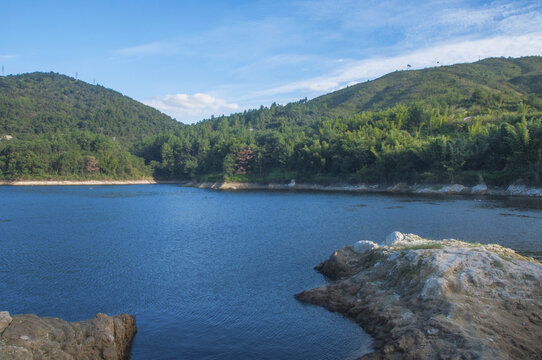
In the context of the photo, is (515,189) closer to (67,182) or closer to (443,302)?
(443,302)

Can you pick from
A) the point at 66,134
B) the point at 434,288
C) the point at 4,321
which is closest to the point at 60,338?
the point at 4,321

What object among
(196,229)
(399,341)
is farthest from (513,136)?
(399,341)

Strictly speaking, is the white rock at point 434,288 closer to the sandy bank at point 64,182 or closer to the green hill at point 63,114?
the sandy bank at point 64,182

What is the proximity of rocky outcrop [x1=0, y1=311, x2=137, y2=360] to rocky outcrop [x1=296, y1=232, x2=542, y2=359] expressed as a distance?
6512mm

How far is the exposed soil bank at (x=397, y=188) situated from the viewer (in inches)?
1853

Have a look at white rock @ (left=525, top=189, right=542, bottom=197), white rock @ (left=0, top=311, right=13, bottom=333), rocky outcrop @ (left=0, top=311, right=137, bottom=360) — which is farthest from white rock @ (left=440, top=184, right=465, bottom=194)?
white rock @ (left=0, top=311, right=13, bottom=333)

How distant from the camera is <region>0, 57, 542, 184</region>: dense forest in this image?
5481 cm

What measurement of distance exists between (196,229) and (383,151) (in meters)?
44.2

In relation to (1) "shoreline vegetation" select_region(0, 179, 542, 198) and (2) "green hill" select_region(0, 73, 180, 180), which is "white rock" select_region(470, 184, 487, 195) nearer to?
(1) "shoreline vegetation" select_region(0, 179, 542, 198)

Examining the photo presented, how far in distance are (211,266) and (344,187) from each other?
52.5 meters

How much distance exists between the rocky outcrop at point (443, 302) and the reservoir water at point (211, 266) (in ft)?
3.30

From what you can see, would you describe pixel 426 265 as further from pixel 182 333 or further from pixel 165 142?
pixel 165 142

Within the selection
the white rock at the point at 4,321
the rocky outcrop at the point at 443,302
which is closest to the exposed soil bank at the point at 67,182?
the white rock at the point at 4,321

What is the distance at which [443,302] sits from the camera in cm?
1020
